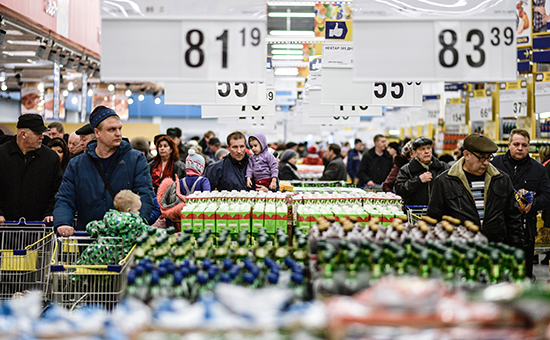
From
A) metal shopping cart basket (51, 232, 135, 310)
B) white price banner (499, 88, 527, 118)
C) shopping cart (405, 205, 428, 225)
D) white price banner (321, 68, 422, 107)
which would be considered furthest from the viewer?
white price banner (499, 88, 527, 118)

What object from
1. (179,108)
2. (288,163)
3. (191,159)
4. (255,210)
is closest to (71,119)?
(179,108)

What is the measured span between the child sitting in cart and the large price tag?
3.31ft

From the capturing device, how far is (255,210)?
13.4ft

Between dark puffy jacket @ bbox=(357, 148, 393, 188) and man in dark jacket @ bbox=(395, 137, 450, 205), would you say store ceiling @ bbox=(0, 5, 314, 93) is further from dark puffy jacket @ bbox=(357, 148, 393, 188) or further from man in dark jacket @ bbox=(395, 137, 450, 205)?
dark puffy jacket @ bbox=(357, 148, 393, 188)

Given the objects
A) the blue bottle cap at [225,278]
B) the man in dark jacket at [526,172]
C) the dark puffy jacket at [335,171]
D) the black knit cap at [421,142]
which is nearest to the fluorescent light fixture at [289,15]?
the black knit cap at [421,142]

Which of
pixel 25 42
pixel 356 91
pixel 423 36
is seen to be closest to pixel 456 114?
pixel 356 91

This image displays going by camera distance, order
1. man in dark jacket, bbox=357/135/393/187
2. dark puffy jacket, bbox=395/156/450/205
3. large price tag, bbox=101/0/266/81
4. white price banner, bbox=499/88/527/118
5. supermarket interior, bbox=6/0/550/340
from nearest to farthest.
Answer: supermarket interior, bbox=6/0/550/340 < large price tag, bbox=101/0/266/81 < dark puffy jacket, bbox=395/156/450/205 < man in dark jacket, bbox=357/135/393/187 < white price banner, bbox=499/88/527/118

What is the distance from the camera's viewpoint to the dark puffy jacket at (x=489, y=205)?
443cm

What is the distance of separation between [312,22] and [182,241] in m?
4.14

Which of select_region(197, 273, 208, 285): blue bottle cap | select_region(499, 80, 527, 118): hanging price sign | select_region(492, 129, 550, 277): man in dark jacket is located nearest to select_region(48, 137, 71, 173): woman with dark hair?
select_region(197, 273, 208, 285): blue bottle cap

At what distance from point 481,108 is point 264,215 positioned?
1145 cm

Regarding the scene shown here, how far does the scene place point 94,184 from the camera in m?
4.44

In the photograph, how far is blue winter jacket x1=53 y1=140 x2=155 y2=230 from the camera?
4.43m

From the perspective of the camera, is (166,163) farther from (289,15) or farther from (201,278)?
(201,278)
